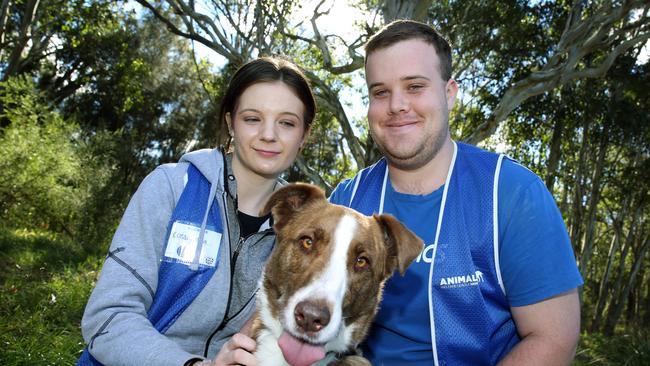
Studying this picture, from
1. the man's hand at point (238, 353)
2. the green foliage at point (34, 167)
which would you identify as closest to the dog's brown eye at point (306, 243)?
the man's hand at point (238, 353)

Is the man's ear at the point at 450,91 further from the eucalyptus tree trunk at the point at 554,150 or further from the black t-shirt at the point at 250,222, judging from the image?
the eucalyptus tree trunk at the point at 554,150

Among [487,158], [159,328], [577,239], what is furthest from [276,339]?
[577,239]

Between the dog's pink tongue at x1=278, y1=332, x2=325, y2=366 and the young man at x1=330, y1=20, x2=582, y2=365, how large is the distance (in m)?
0.99

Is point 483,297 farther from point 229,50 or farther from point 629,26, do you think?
point 629,26

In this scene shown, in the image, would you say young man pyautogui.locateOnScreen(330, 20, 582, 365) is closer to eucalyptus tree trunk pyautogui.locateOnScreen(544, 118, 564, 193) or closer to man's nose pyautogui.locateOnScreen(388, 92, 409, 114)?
man's nose pyautogui.locateOnScreen(388, 92, 409, 114)

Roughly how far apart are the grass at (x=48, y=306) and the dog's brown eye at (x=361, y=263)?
4.96 m

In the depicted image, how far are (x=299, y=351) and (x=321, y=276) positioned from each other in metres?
0.46

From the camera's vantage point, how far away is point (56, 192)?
18203 mm

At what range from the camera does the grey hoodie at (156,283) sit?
10.3ft

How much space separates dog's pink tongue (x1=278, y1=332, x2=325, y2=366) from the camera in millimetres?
3027

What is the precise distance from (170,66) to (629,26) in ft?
96.6

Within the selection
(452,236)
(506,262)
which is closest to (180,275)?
(452,236)

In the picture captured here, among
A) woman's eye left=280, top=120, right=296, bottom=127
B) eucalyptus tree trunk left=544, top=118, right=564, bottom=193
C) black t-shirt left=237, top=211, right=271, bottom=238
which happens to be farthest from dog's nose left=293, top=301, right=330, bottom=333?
eucalyptus tree trunk left=544, top=118, right=564, bottom=193

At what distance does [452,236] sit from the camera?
3.67 metres
